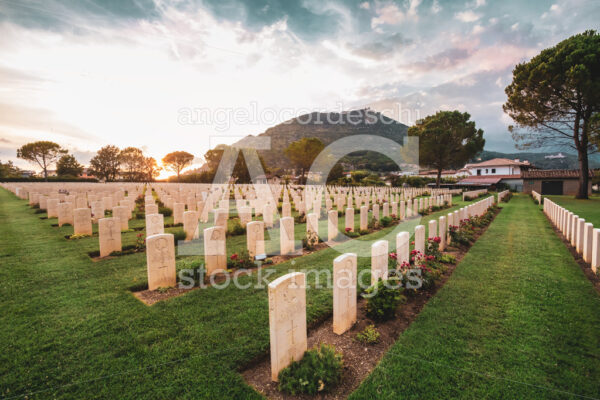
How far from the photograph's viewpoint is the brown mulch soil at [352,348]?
2.51 meters

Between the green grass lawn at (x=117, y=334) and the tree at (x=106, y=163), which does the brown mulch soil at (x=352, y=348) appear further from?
the tree at (x=106, y=163)

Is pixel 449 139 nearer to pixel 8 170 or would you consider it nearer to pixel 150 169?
pixel 150 169

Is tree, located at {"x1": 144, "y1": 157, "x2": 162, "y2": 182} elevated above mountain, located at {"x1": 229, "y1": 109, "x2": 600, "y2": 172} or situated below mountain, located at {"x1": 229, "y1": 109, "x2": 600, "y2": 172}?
below

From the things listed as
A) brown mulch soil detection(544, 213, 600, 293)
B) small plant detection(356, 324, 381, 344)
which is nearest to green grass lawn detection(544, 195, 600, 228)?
brown mulch soil detection(544, 213, 600, 293)

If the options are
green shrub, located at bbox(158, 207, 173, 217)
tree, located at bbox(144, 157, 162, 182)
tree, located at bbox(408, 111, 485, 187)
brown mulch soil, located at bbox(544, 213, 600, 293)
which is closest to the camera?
brown mulch soil, located at bbox(544, 213, 600, 293)

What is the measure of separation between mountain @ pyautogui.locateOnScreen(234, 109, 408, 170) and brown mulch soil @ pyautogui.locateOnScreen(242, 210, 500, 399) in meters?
70.0

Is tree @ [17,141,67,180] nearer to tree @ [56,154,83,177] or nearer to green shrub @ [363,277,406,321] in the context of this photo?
tree @ [56,154,83,177]

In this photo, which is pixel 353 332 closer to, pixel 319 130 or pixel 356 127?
pixel 356 127

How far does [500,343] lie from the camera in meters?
3.16

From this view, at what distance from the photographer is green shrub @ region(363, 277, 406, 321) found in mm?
3699

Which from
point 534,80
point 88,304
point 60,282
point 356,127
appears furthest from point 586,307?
point 356,127

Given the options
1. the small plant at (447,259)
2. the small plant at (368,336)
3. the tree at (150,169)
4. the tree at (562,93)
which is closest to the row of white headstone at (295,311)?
the small plant at (368,336)

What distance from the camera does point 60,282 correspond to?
14.6ft

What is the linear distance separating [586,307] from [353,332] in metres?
3.78
